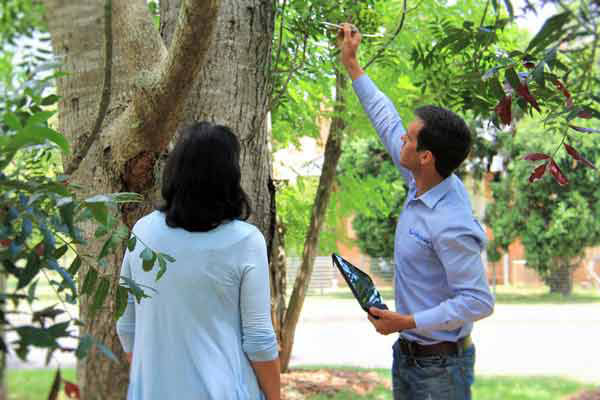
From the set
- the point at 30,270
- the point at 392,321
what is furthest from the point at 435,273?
the point at 30,270

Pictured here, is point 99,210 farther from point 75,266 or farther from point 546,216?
point 546,216

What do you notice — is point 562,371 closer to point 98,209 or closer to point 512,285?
point 98,209

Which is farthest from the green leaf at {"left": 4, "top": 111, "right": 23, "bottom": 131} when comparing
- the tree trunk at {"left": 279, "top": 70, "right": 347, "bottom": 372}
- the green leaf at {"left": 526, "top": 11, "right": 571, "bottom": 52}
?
the tree trunk at {"left": 279, "top": 70, "right": 347, "bottom": 372}

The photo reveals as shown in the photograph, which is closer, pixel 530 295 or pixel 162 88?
pixel 162 88

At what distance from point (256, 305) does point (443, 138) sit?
3.33 feet

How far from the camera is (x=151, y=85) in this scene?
2.88 metres

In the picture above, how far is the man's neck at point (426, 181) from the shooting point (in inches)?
113

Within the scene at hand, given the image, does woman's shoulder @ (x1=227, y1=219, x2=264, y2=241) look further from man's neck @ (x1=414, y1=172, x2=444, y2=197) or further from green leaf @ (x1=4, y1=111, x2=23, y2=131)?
green leaf @ (x1=4, y1=111, x2=23, y2=131)

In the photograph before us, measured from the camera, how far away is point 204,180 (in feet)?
7.40

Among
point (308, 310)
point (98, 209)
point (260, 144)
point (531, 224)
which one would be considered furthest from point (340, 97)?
point (531, 224)

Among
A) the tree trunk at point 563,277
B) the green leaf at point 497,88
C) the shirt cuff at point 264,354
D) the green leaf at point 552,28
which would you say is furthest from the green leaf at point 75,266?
the tree trunk at point 563,277

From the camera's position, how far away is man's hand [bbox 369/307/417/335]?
2.66 metres

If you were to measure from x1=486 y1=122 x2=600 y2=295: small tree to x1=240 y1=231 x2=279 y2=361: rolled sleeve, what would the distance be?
2026cm

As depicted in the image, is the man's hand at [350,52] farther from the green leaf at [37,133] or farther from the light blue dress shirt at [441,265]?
the green leaf at [37,133]
